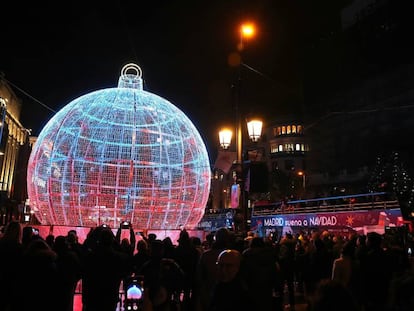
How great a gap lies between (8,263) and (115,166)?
7543 millimetres

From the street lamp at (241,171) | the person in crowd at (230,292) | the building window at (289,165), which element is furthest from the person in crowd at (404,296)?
the building window at (289,165)

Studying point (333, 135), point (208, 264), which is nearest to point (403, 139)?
point (333, 135)

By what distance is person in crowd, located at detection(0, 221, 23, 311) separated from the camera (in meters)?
5.27

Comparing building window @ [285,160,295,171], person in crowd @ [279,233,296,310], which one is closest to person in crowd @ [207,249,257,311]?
person in crowd @ [279,233,296,310]

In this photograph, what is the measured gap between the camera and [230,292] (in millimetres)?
3182

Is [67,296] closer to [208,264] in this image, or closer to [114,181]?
[208,264]

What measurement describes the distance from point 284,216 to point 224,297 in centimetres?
1645

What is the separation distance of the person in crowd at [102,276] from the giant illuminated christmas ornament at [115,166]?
7.35 meters

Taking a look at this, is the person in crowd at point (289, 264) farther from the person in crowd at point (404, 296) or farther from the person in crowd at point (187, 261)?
the person in crowd at point (404, 296)

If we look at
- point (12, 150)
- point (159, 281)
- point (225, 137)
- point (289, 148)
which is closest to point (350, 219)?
point (225, 137)

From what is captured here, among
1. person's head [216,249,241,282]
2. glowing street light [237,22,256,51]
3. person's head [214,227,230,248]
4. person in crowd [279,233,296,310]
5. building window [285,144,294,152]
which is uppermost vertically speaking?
building window [285,144,294,152]

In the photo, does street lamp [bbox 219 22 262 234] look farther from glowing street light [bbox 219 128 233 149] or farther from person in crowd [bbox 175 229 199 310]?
person in crowd [bbox 175 229 199 310]

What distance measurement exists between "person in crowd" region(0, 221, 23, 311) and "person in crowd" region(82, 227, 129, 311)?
93 cm

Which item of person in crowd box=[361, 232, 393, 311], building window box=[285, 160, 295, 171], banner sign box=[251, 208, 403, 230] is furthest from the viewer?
building window box=[285, 160, 295, 171]
